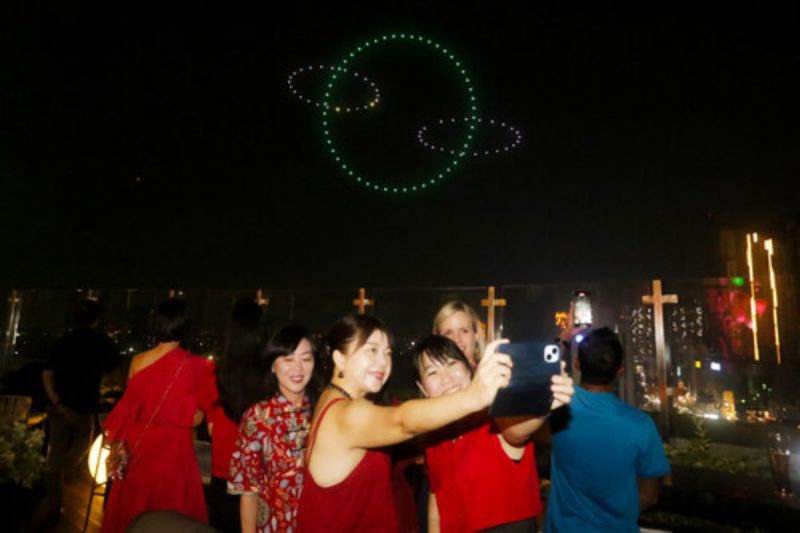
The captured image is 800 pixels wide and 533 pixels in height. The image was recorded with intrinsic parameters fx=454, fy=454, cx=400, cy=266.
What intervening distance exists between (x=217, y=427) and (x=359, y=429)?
193 cm

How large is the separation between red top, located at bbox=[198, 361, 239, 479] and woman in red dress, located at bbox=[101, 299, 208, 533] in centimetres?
7

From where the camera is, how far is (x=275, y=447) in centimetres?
245

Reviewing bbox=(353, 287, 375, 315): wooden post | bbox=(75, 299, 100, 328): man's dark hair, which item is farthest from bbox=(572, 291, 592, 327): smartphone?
bbox=(75, 299, 100, 328): man's dark hair

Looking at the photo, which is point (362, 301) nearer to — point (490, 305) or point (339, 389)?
point (490, 305)

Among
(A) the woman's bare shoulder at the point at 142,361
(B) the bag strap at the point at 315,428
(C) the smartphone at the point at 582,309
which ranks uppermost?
(C) the smartphone at the point at 582,309

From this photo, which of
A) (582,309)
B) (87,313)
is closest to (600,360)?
(582,309)

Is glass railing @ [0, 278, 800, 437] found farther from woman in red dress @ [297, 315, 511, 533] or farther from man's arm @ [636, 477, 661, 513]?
woman in red dress @ [297, 315, 511, 533]

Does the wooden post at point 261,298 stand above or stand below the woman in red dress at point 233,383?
above

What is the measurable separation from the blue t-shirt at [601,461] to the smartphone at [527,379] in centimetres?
101

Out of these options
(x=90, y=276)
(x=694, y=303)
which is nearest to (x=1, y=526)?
(x=90, y=276)

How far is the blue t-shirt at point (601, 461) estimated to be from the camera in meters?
2.24

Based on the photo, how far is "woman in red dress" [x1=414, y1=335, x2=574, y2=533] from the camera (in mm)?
1984

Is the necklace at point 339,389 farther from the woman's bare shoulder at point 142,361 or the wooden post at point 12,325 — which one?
the wooden post at point 12,325

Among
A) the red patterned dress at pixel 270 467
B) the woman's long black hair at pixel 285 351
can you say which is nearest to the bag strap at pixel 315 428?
the red patterned dress at pixel 270 467
